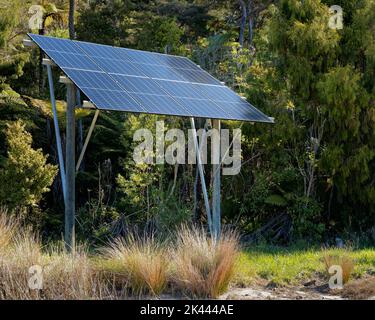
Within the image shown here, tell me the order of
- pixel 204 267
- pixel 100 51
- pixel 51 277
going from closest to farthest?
pixel 51 277 < pixel 204 267 < pixel 100 51

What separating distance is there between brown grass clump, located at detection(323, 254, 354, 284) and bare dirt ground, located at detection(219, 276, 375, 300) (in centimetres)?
12

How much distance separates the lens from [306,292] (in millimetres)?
9789

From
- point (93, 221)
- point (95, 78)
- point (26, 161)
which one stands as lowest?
point (93, 221)

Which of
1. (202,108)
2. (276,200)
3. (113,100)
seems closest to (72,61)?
(113,100)

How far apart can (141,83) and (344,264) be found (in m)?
4.75

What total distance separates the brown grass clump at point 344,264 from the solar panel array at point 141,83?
3.16m

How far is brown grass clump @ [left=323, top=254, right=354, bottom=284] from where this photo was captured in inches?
399

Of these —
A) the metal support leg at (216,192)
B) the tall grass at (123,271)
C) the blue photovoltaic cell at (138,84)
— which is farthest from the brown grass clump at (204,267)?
the blue photovoltaic cell at (138,84)

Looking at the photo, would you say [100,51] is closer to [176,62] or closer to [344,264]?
[176,62]

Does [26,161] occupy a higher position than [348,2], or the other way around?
[348,2]
